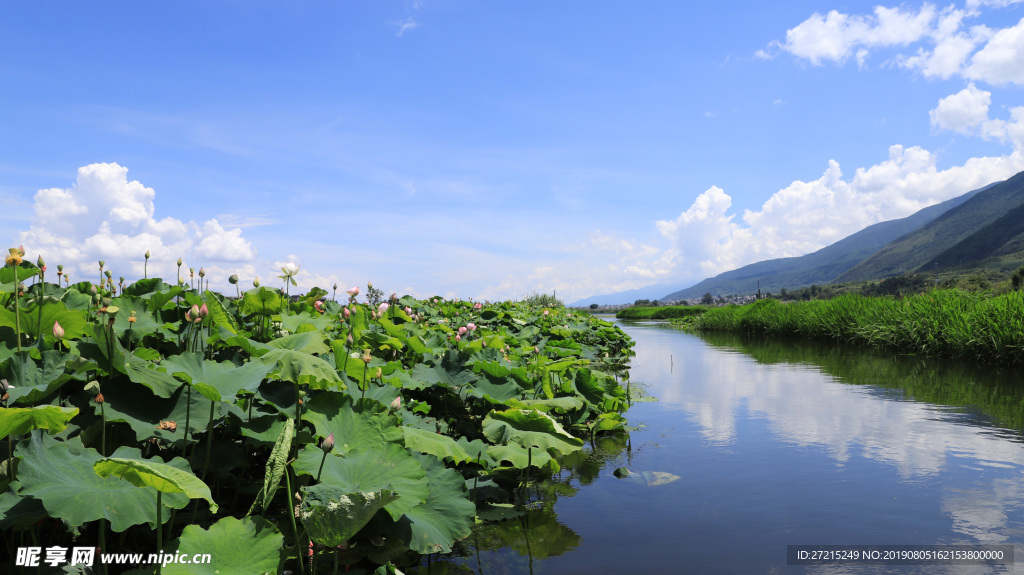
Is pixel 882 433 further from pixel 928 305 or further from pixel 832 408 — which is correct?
pixel 928 305

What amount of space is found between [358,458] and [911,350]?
1143cm

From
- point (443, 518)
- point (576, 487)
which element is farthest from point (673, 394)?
point (443, 518)

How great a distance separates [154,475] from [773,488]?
2.87 meters

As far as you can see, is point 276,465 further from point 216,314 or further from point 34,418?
point 216,314

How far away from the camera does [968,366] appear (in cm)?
784

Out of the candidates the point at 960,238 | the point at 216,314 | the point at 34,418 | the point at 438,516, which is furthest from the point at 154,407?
the point at 960,238

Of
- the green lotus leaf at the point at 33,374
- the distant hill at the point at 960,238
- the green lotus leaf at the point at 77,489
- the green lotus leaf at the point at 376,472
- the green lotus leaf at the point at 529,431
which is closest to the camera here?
the green lotus leaf at the point at 77,489

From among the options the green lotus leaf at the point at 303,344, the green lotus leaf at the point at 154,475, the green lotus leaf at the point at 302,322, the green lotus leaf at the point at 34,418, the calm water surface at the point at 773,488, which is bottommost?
the calm water surface at the point at 773,488

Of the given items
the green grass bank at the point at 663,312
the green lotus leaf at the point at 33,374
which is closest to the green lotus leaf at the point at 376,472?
the green lotus leaf at the point at 33,374

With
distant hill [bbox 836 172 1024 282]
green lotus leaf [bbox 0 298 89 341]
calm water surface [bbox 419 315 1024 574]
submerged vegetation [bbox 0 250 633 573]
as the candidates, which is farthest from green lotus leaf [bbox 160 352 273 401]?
distant hill [bbox 836 172 1024 282]

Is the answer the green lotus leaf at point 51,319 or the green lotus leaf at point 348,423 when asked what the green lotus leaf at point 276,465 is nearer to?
the green lotus leaf at point 348,423

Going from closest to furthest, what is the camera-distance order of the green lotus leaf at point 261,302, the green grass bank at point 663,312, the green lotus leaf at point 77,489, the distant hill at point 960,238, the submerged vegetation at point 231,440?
the green lotus leaf at point 77,489 < the submerged vegetation at point 231,440 < the green lotus leaf at point 261,302 < the green grass bank at point 663,312 < the distant hill at point 960,238

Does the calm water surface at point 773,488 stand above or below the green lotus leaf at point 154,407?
below

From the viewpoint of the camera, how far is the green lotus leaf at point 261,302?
8.93ft
